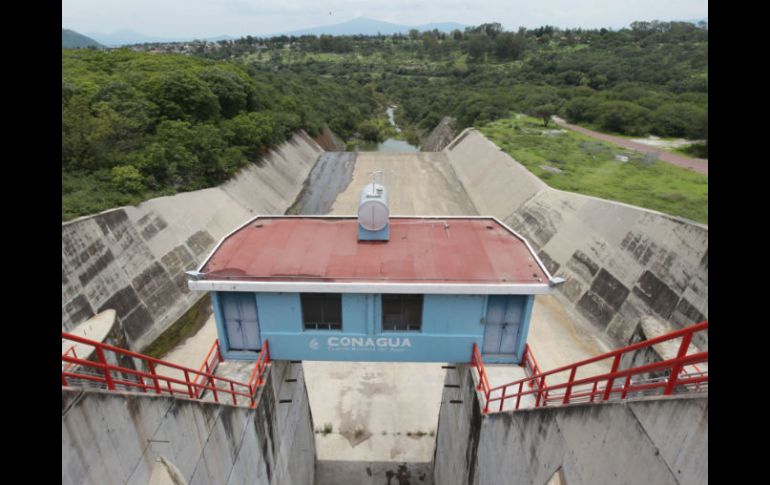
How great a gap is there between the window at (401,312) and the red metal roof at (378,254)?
73 centimetres

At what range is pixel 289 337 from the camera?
1238cm

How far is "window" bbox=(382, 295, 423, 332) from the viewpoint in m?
11.9

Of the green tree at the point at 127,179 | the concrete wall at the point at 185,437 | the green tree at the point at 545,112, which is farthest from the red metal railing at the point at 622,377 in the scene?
the green tree at the point at 545,112

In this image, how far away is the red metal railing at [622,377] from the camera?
240 inches

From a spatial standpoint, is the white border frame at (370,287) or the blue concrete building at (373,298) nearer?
the white border frame at (370,287)

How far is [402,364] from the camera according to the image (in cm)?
2280

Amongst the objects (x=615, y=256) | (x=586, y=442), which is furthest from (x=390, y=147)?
(x=586, y=442)

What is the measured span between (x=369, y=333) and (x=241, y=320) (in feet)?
13.3

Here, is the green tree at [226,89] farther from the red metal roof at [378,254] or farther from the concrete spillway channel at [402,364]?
the red metal roof at [378,254]

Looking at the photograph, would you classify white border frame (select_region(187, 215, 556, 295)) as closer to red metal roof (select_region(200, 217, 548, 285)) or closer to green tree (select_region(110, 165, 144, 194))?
red metal roof (select_region(200, 217, 548, 285))

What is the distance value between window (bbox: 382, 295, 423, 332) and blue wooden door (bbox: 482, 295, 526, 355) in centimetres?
219

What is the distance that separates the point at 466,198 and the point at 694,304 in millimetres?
26417
